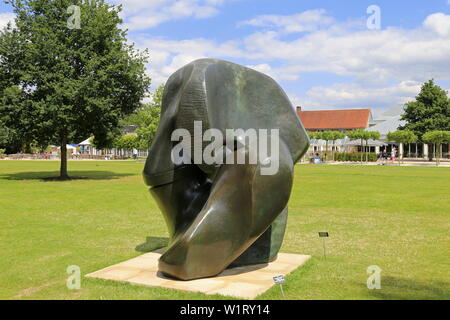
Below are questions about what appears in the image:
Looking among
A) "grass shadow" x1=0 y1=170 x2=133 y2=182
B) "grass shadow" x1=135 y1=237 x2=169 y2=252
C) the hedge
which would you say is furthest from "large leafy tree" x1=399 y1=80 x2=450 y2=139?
"grass shadow" x1=135 y1=237 x2=169 y2=252

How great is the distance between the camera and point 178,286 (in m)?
5.92

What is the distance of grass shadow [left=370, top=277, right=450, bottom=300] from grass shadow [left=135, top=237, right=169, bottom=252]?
4.14m

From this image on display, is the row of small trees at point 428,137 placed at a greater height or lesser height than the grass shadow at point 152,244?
greater

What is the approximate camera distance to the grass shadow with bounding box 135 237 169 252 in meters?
8.41

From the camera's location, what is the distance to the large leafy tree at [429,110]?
5282 centimetres

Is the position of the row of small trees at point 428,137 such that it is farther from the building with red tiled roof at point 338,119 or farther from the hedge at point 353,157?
the building with red tiled roof at point 338,119

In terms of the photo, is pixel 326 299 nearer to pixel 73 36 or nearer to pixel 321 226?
pixel 321 226

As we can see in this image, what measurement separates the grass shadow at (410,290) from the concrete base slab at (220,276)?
1356 mm

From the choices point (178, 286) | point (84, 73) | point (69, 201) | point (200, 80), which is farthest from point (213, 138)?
point (84, 73)

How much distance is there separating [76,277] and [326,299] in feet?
11.4
